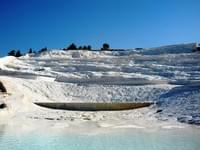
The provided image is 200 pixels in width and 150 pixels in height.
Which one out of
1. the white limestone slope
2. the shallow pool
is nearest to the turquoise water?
the shallow pool

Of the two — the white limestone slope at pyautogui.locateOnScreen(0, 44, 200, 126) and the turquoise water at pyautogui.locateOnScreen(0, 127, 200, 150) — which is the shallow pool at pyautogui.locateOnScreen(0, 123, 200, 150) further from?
the white limestone slope at pyautogui.locateOnScreen(0, 44, 200, 126)

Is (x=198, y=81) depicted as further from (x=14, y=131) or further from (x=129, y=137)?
(x=14, y=131)

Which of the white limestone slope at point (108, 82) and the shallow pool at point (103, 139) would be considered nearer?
the shallow pool at point (103, 139)

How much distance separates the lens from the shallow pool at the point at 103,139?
1265 centimetres

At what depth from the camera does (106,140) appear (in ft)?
46.2

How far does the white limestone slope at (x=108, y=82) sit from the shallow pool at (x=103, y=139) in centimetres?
259

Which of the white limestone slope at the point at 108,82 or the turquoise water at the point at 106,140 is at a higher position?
the white limestone slope at the point at 108,82

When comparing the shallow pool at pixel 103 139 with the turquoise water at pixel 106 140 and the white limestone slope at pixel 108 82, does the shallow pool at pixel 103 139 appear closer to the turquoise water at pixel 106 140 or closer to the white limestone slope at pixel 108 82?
the turquoise water at pixel 106 140

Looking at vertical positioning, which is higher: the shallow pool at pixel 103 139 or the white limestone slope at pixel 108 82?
the white limestone slope at pixel 108 82

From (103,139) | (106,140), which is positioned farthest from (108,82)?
(106,140)

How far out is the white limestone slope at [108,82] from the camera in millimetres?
20516

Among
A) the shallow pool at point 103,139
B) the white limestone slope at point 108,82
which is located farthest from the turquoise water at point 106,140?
the white limestone slope at point 108,82

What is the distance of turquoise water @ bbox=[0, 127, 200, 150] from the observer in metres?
12.6

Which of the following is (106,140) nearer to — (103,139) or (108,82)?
(103,139)
